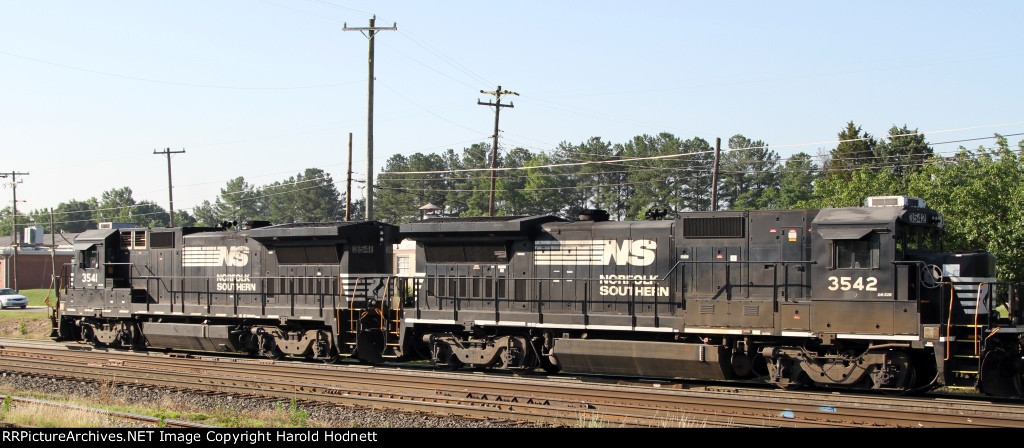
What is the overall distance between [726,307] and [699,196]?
161 feet

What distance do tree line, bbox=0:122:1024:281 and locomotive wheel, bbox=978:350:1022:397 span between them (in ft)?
19.6

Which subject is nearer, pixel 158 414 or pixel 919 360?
pixel 158 414

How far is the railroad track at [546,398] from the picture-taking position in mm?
10977

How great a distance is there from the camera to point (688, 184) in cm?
6222

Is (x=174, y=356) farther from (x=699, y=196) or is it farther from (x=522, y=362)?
(x=699, y=196)

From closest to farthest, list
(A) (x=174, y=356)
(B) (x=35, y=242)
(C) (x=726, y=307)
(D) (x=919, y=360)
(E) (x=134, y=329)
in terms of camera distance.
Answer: (D) (x=919, y=360) < (C) (x=726, y=307) < (A) (x=174, y=356) < (E) (x=134, y=329) < (B) (x=35, y=242)

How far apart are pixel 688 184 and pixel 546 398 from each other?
5111cm

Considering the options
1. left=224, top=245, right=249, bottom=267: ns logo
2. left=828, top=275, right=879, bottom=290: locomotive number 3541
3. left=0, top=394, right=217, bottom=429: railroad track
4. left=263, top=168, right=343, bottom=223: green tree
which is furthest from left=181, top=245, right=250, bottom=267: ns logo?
left=263, top=168, right=343, bottom=223: green tree

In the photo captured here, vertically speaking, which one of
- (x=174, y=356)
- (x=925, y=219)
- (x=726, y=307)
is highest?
(x=925, y=219)

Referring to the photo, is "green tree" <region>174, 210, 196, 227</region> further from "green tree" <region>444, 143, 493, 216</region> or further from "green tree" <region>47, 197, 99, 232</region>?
"green tree" <region>444, 143, 493, 216</region>

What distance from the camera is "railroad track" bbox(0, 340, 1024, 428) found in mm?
10977

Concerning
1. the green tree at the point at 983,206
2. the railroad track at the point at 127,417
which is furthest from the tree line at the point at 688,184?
the railroad track at the point at 127,417

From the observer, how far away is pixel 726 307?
14141 mm
